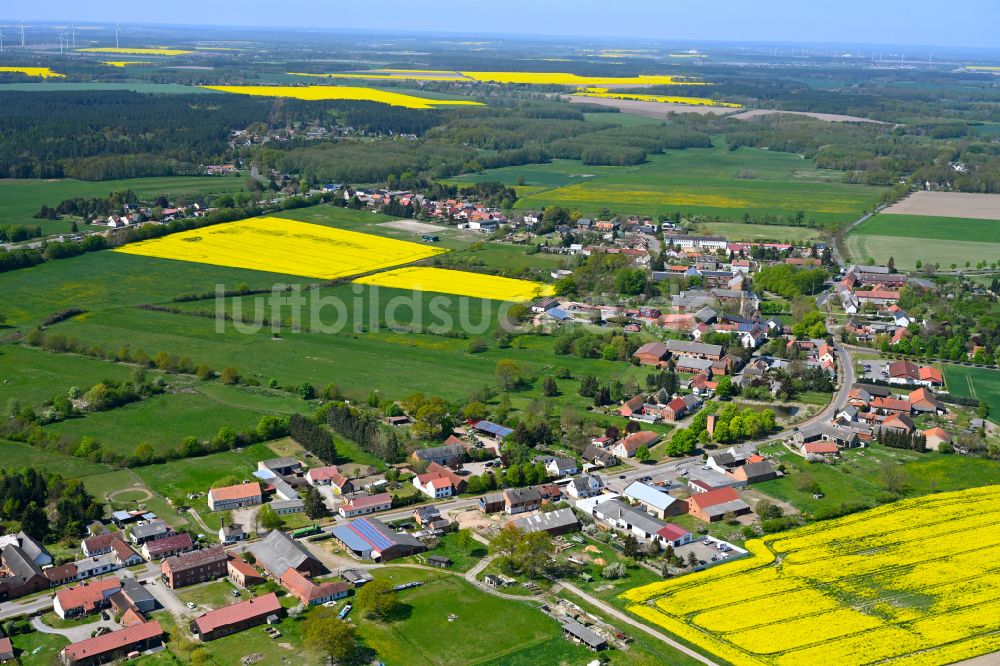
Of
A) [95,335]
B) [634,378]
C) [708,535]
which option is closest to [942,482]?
[708,535]

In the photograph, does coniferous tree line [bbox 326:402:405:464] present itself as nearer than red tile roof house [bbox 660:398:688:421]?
Yes

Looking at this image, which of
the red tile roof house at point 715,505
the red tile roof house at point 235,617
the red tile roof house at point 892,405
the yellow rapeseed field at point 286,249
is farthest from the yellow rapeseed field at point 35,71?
the red tile roof house at point 235,617

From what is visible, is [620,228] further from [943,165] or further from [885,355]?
[943,165]

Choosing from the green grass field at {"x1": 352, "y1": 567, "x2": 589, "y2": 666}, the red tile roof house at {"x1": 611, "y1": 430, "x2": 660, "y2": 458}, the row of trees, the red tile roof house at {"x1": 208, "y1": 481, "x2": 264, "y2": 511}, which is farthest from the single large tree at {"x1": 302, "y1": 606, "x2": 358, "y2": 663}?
the red tile roof house at {"x1": 611, "y1": 430, "x2": 660, "y2": 458}

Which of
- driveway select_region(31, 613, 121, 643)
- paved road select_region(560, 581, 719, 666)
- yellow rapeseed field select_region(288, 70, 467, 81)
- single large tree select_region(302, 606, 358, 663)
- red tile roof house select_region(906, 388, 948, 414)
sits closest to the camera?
single large tree select_region(302, 606, 358, 663)

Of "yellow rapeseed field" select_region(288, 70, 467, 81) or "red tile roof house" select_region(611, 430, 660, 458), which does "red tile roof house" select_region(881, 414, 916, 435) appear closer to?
"red tile roof house" select_region(611, 430, 660, 458)

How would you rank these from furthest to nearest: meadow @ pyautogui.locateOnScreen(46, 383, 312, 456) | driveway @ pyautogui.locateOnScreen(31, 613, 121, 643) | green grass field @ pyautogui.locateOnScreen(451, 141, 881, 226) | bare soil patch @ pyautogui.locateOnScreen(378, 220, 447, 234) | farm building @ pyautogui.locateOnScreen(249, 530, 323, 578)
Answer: green grass field @ pyautogui.locateOnScreen(451, 141, 881, 226) → bare soil patch @ pyautogui.locateOnScreen(378, 220, 447, 234) → meadow @ pyautogui.locateOnScreen(46, 383, 312, 456) → farm building @ pyautogui.locateOnScreen(249, 530, 323, 578) → driveway @ pyautogui.locateOnScreen(31, 613, 121, 643)

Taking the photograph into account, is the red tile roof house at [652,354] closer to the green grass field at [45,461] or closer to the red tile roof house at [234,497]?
the red tile roof house at [234,497]
